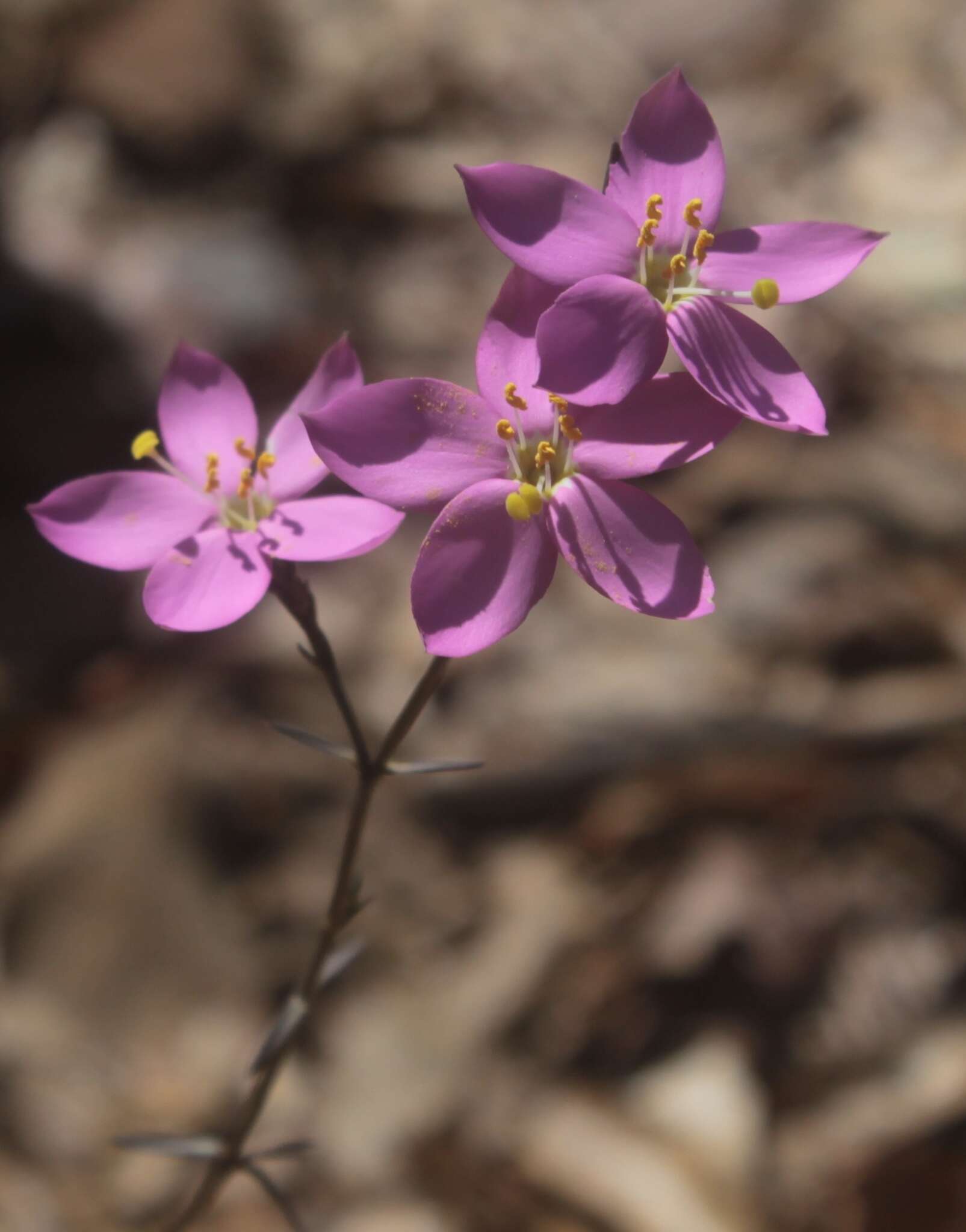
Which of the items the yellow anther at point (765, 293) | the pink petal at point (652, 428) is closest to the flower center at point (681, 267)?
the yellow anther at point (765, 293)

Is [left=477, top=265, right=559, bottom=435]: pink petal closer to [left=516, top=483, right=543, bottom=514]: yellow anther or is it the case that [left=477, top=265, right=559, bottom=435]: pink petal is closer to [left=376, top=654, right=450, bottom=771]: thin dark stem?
[left=516, top=483, right=543, bottom=514]: yellow anther

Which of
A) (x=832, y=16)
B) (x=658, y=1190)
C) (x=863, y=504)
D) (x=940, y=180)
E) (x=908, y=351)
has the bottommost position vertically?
(x=658, y=1190)

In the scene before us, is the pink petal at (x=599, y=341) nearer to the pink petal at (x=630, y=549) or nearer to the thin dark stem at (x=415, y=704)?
the pink petal at (x=630, y=549)

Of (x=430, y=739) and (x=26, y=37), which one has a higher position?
(x=26, y=37)

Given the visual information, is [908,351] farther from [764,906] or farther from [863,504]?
[764,906]

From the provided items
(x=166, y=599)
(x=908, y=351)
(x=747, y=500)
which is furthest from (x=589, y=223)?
(x=908, y=351)

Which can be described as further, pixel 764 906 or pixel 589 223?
pixel 764 906

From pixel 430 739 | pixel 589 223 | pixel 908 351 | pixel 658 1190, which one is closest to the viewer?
pixel 589 223
